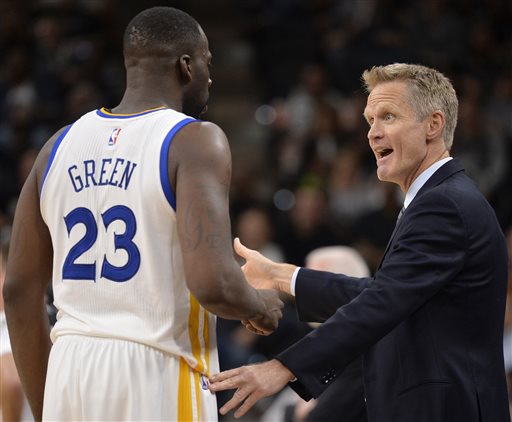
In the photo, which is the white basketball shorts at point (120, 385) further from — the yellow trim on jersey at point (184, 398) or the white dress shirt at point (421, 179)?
the white dress shirt at point (421, 179)

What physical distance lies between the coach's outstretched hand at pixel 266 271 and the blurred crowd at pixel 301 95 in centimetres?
339

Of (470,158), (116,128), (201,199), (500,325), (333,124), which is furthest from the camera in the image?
(333,124)

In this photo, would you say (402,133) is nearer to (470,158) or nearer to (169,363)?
(169,363)

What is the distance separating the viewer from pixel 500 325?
3.56 metres

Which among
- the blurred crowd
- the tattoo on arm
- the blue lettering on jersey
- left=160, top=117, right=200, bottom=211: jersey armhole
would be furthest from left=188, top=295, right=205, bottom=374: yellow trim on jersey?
the blurred crowd

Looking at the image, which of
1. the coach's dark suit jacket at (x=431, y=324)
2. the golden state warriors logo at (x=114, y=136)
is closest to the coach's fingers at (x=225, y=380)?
the coach's dark suit jacket at (x=431, y=324)

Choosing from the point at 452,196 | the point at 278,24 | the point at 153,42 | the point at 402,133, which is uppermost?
the point at 278,24

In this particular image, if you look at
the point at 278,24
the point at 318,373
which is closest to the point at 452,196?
the point at 318,373

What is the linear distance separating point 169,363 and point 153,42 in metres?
1.14

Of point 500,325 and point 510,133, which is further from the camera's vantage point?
point 510,133

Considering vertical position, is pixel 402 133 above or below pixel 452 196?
above

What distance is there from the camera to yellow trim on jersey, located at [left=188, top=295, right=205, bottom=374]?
10.7 feet

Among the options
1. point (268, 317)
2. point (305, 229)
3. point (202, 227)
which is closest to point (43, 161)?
point (202, 227)

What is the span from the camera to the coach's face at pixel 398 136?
3.66m
